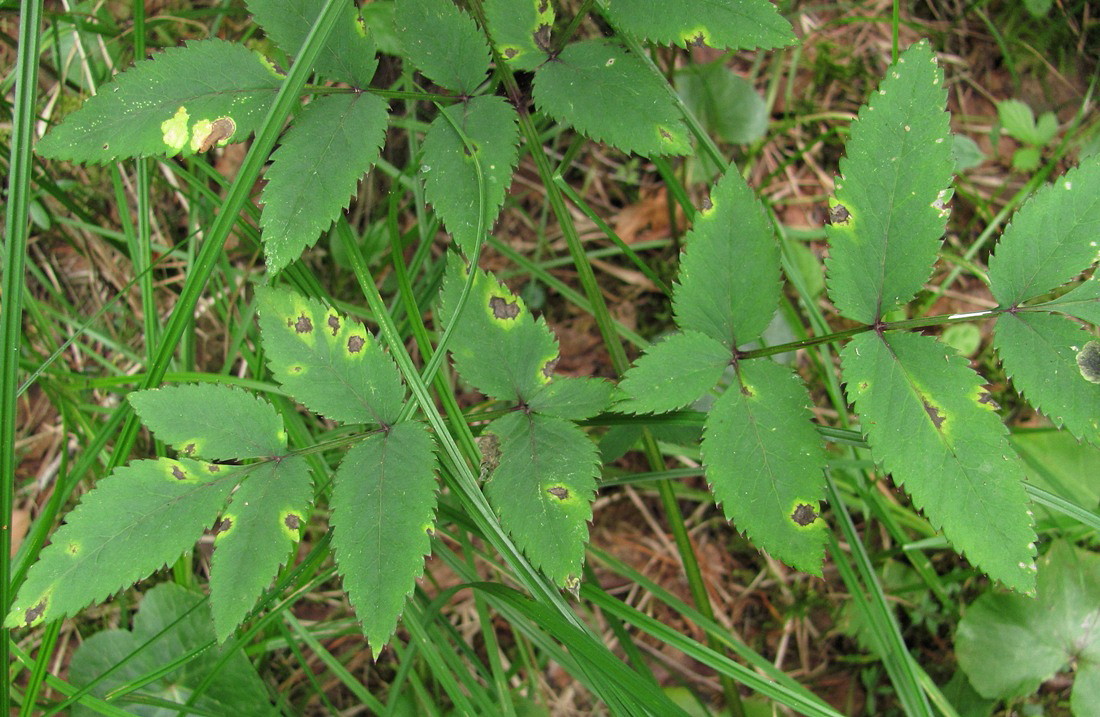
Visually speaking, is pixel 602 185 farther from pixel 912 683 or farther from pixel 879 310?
pixel 912 683

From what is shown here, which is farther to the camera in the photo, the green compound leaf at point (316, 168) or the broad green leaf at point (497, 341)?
the broad green leaf at point (497, 341)

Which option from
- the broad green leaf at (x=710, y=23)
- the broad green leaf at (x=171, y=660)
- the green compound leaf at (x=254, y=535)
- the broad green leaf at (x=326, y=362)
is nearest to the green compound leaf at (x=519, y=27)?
the broad green leaf at (x=710, y=23)

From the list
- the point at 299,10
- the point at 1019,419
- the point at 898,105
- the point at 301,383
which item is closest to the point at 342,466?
the point at 301,383

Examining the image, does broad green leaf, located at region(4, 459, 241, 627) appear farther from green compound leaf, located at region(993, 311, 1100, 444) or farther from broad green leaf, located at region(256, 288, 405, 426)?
green compound leaf, located at region(993, 311, 1100, 444)

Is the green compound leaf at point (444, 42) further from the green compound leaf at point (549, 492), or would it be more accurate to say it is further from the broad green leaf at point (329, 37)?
the green compound leaf at point (549, 492)

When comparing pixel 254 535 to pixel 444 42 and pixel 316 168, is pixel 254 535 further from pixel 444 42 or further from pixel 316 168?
pixel 444 42
